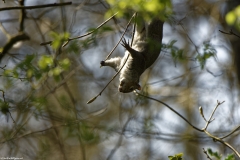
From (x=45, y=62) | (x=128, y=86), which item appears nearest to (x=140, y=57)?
(x=128, y=86)

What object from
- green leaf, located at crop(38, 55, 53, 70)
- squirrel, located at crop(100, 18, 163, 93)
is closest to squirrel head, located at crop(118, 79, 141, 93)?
squirrel, located at crop(100, 18, 163, 93)

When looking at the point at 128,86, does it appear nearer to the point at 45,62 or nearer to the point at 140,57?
the point at 140,57

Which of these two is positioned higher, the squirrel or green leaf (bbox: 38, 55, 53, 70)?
green leaf (bbox: 38, 55, 53, 70)

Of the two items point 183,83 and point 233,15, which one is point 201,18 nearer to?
point 183,83

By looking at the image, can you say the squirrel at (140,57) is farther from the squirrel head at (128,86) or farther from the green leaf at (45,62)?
the green leaf at (45,62)

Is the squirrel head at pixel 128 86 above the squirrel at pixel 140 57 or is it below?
below

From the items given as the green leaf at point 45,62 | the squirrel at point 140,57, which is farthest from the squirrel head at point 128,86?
the green leaf at point 45,62

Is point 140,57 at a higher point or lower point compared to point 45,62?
lower

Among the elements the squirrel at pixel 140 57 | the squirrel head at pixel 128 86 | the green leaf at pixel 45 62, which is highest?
the green leaf at pixel 45 62

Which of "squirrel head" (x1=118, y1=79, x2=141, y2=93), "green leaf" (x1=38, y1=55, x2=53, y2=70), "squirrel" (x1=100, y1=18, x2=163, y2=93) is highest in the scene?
"green leaf" (x1=38, y1=55, x2=53, y2=70)

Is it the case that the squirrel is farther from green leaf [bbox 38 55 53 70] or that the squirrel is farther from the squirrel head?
green leaf [bbox 38 55 53 70]

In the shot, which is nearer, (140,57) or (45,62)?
Result: (45,62)

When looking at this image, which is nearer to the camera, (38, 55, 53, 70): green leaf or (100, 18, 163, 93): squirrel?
(38, 55, 53, 70): green leaf

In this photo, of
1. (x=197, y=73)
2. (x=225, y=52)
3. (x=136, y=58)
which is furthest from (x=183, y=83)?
(x=136, y=58)
